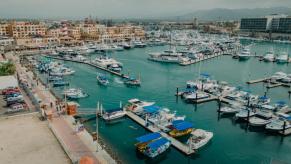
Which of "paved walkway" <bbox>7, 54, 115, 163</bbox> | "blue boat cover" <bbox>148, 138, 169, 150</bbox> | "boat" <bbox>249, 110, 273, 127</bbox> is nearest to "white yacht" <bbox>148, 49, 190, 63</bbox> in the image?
"boat" <bbox>249, 110, 273, 127</bbox>

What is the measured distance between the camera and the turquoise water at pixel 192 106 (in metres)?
26.7

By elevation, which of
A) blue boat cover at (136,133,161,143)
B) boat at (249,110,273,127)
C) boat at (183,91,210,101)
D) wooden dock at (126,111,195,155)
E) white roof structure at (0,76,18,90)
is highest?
white roof structure at (0,76,18,90)

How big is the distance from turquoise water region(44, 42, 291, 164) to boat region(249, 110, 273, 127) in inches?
→ 52.0

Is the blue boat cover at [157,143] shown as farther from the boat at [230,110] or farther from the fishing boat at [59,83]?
the fishing boat at [59,83]

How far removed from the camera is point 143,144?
86.7 feet

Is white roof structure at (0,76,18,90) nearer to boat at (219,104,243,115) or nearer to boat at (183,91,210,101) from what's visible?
boat at (183,91,210,101)

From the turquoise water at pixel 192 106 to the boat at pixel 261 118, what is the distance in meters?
1.32

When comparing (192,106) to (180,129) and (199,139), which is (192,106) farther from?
(199,139)

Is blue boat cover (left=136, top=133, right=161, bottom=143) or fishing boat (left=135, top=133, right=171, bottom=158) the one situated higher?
blue boat cover (left=136, top=133, right=161, bottom=143)

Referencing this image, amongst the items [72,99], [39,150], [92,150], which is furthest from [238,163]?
[72,99]

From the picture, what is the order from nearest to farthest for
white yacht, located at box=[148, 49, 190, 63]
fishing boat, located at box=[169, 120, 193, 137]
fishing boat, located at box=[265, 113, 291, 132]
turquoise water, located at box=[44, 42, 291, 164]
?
turquoise water, located at box=[44, 42, 291, 164], fishing boat, located at box=[169, 120, 193, 137], fishing boat, located at box=[265, 113, 291, 132], white yacht, located at box=[148, 49, 190, 63]

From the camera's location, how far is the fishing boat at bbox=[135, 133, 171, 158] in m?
25.6

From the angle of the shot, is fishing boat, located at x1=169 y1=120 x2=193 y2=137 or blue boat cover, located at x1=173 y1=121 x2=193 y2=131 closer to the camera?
fishing boat, located at x1=169 y1=120 x2=193 y2=137

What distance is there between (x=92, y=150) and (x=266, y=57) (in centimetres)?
7310
